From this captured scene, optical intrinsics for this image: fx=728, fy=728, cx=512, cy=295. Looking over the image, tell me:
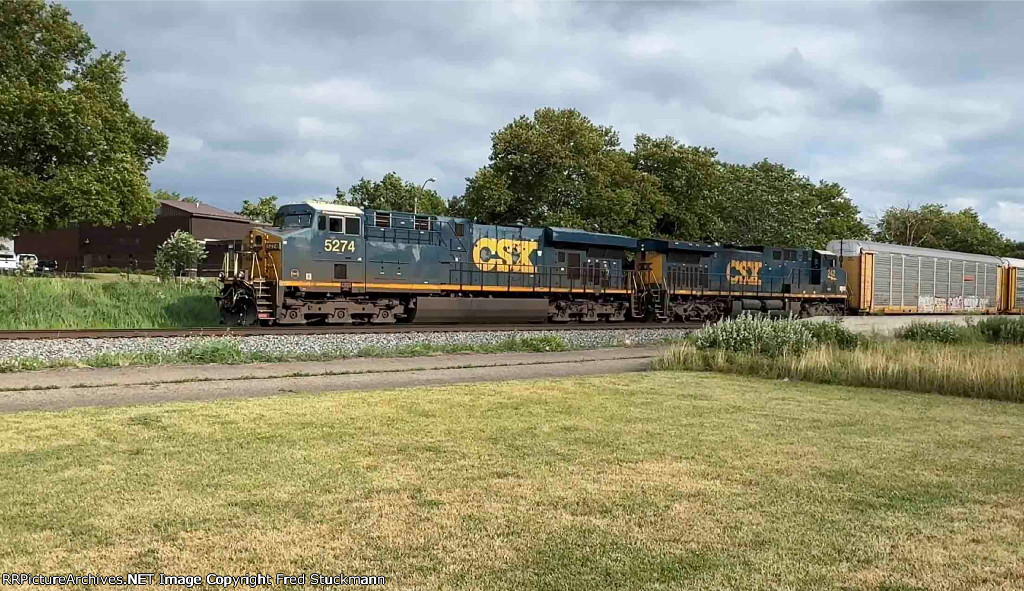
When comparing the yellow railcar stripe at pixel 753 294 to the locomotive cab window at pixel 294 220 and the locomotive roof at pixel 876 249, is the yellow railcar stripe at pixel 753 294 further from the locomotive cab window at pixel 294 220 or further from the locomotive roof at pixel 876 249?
the locomotive cab window at pixel 294 220

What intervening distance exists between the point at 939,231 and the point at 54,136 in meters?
79.0

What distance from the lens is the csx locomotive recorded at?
1983 cm

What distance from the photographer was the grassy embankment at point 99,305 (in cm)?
1980

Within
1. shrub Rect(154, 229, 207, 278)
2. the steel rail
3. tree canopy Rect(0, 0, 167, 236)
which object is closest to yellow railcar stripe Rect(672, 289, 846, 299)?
the steel rail

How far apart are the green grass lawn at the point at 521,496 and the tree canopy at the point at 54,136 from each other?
23.4 metres

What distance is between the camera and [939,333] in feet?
61.3

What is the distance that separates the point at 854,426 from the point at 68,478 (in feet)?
24.2

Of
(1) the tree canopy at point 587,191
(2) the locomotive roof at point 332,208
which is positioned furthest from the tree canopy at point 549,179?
(2) the locomotive roof at point 332,208

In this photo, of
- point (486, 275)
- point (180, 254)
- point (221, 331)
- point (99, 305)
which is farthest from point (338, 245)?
point (180, 254)

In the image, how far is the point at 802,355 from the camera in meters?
13.0

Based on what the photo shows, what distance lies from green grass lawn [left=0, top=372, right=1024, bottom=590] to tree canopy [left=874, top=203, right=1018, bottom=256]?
70196mm

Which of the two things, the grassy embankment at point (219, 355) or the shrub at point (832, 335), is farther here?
the shrub at point (832, 335)

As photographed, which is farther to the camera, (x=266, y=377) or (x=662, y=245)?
(x=662, y=245)

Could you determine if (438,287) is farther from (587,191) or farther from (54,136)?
(587,191)
